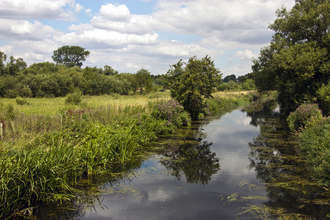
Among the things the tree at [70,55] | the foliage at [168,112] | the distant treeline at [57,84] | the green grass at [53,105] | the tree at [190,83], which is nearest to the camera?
the green grass at [53,105]

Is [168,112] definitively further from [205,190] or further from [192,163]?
[205,190]

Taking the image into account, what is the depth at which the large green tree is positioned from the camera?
17953 mm

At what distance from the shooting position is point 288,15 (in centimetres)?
2180

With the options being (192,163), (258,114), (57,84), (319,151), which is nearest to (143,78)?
(57,84)

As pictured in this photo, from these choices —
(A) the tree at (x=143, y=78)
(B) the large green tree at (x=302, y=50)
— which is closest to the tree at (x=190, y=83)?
(B) the large green tree at (x=302, y=50)

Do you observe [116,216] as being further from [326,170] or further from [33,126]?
[326,170]

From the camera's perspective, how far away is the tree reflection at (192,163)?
843cm

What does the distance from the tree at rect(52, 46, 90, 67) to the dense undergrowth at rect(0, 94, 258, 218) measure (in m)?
90.8

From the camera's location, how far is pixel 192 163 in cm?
974

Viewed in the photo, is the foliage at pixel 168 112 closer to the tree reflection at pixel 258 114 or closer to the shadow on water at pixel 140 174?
the shadow on water at pixel 140 174

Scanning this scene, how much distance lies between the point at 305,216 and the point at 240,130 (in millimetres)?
12688

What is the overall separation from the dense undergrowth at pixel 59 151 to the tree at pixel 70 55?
9083 centimetres

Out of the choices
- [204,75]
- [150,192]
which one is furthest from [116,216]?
[204,75]

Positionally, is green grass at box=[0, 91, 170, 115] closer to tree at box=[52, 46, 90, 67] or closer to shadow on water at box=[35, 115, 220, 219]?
shadow on water at box=[35, 115, 220, 219]
